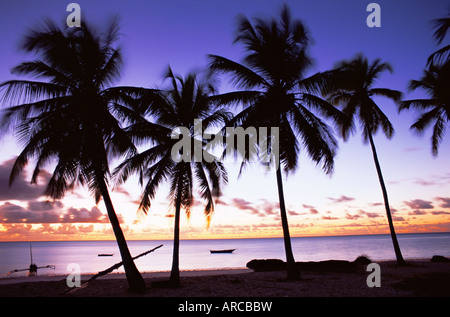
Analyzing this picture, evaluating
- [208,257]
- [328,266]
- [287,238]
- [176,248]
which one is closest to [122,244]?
[176,248]

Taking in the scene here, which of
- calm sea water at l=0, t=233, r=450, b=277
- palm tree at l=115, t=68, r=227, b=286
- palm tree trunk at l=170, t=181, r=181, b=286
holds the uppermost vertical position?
palm tree at l=115, t=68, r=227, b=286

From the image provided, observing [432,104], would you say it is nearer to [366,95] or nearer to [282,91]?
[366,95]

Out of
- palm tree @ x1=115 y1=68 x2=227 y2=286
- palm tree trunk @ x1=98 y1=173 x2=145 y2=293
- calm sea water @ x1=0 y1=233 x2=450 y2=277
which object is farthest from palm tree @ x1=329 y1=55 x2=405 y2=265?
calm sea water @ x1=0 y1=233 x2=450 y2=277

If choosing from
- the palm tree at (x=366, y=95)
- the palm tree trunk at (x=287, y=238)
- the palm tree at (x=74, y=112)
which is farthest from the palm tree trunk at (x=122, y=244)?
the palm tree at (x=366, y=95)

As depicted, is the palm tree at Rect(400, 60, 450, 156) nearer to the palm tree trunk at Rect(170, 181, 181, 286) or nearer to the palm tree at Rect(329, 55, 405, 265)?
the palm tree at Rect(329, 55, 405, 265)

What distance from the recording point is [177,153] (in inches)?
521

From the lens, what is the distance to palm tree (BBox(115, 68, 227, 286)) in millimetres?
12812

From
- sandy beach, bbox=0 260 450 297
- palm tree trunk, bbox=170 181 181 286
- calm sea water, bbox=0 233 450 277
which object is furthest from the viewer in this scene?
calm sea water, bbox=0 233 450 277

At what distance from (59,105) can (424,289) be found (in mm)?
13092

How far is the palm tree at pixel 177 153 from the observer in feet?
42.0

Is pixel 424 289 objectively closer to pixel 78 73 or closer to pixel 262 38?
pixel 262 38

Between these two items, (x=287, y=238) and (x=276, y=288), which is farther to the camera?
(x=287, y=238)

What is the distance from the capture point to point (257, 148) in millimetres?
13703
